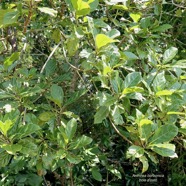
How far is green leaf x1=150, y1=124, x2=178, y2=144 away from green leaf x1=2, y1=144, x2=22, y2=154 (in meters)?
0.38

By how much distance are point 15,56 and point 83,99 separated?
0.55 metres

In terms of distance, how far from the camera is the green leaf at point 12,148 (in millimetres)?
852

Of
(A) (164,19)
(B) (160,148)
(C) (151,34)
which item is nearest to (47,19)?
(C) (151,34)

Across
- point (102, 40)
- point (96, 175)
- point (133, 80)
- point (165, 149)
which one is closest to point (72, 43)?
point (102, 40)

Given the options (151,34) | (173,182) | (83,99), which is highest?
(151,34)

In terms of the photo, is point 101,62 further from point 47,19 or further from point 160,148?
point 47,19

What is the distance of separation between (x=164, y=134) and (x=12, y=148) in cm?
44

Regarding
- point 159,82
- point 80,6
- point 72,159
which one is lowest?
point 72,159

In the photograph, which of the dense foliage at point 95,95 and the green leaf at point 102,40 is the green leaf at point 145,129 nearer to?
the dense foliage at point 95,95

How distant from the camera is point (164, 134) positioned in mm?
935

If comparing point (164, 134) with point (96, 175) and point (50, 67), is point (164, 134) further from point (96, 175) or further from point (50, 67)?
point (96, 175)

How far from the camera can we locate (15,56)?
1.13 metres

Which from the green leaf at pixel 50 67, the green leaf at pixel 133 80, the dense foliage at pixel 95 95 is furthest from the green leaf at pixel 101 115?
the green leaf at pixel 50 67

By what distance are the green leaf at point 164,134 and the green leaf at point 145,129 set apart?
21 millimetres
